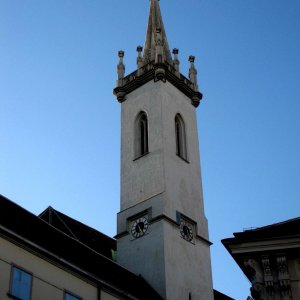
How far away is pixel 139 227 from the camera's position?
4338cm

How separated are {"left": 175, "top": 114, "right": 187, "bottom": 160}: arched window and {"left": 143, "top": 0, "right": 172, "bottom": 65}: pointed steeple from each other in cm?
459

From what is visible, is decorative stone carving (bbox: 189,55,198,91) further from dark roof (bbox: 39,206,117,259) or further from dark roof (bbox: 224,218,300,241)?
dark roof (bbox: 224,218,300,241)

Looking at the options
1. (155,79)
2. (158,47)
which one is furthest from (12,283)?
(158,47)

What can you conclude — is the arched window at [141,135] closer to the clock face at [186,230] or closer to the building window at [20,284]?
the clock face at [186,230]

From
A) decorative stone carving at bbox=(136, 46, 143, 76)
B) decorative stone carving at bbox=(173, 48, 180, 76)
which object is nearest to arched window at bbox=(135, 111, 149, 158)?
decorative stone carving at bbox=(136, 46, 143, 76)

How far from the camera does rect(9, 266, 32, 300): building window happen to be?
28.2 meters

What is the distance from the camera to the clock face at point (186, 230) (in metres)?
43.3

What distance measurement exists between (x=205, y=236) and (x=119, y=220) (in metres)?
5.80

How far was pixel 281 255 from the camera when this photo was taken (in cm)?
2048

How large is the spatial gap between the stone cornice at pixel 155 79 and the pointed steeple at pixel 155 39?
898 millimetres

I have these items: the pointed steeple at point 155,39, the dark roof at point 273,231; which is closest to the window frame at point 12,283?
the dark roof at point 273,231

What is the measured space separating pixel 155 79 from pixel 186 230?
37.6 feet

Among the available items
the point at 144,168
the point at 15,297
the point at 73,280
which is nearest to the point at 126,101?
the point at 144,168

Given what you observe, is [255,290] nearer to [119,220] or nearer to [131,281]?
[131,281]
